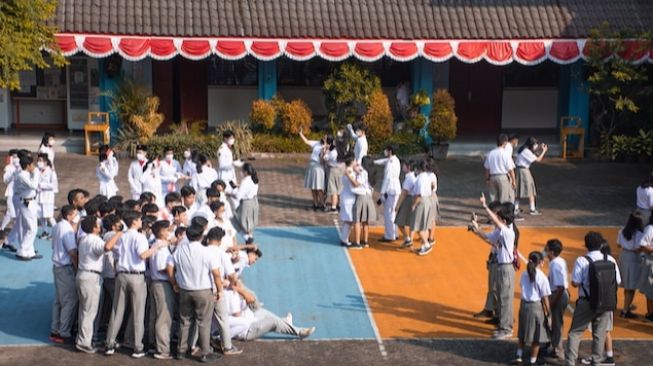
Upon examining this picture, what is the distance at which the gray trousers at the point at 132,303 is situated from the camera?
11641 mm

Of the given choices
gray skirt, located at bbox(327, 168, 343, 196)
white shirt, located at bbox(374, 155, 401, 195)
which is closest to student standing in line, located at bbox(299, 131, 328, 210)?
gray skirt, located at bbox(327, 168, 343, 196)

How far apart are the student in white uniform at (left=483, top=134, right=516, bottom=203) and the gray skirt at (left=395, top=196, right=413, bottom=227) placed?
96.9 inches

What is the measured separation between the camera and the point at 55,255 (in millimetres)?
12070

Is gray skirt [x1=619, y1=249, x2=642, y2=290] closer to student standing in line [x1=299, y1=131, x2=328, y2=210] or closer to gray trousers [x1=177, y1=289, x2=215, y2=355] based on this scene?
gray trousers [x1=177, y1=289, x2=215, y2=355]

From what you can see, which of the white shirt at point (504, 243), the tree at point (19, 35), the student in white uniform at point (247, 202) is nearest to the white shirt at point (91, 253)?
the student in white uniform at point (247, 202)

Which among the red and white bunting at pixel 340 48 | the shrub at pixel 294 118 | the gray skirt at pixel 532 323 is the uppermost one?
the red and white bunting at pixel 340 48

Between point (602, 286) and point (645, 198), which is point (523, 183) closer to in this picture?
point (645, 198)

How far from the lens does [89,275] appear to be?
11.8 metres

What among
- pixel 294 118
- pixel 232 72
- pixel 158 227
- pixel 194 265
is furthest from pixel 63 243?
pixel 232 72

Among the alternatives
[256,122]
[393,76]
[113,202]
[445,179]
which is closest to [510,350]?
[113,202]

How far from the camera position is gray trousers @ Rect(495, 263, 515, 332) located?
40.8 ft

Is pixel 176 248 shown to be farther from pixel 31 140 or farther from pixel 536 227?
pixel 31 140

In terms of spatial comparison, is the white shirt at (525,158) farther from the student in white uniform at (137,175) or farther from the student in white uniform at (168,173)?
the student in white uniform at (137,175)

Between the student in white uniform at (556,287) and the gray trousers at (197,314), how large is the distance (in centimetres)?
388
